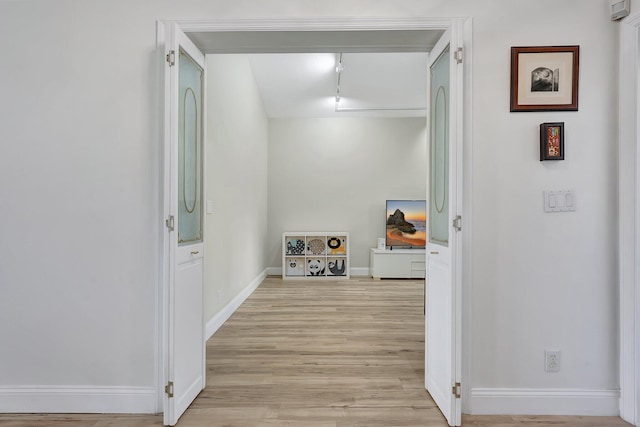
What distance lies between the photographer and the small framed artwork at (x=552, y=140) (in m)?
2.24

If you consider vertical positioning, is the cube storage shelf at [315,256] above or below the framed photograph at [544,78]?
below

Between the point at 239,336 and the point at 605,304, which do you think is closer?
the point at 605,304

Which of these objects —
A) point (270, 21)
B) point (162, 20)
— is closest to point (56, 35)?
point (162, 20)

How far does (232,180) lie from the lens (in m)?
4.69

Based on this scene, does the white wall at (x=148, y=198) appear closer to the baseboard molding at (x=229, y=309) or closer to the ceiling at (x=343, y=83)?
the baseboard molding at (x=229, y=309)

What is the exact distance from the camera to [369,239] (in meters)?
7.36

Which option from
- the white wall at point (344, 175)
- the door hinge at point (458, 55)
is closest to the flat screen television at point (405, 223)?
the white wall at point (344, 175)

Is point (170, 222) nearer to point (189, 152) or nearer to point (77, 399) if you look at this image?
point (189, 152)

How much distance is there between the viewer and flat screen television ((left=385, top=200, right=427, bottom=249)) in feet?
23.7

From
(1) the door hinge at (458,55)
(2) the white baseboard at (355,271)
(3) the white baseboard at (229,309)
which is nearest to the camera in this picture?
(1) the door hinge at (458,55)

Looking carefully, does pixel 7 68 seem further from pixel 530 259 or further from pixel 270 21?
pixel 530 259

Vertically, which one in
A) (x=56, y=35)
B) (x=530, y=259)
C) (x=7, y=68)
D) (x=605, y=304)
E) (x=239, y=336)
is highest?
(x=56, y=35)

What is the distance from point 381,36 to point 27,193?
7.33ft

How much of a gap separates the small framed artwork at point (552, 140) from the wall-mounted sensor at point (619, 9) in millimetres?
641
